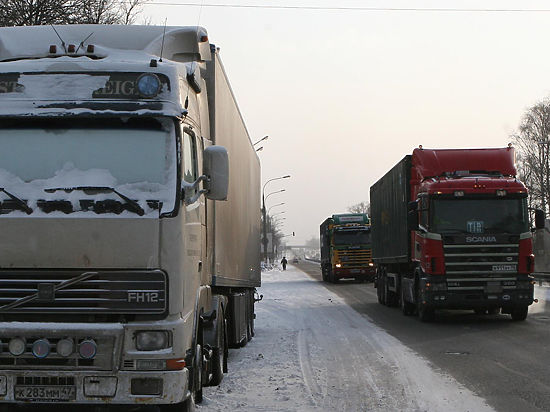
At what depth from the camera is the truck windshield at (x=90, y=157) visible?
617cm

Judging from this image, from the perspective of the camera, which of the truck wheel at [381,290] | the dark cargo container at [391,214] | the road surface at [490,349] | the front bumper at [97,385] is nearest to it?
the front bumper at [97,385]

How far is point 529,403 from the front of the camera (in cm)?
822

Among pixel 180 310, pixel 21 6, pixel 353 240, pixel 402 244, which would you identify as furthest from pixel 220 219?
pixel 353 240

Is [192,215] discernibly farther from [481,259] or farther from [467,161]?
[467,161]

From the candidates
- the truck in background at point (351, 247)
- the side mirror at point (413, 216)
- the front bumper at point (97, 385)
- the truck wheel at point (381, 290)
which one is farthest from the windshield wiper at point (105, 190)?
the truck in background at point (351, 247)

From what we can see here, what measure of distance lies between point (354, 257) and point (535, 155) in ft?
120

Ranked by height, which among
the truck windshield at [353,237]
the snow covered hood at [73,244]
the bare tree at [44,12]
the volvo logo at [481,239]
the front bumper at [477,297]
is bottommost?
the front bumper at [477,297]

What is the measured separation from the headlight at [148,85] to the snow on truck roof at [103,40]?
828 mm

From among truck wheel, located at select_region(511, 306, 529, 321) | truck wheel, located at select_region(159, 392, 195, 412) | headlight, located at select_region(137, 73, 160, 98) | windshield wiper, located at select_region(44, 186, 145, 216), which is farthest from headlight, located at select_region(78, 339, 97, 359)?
truck wheel, located at select_region(511, 306, 529, 321)

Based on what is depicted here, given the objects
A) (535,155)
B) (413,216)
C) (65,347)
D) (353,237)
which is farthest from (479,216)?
(535,155)

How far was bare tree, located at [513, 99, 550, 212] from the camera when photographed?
6812cm

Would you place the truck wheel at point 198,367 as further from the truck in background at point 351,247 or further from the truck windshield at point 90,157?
the truck in background at point 351,247

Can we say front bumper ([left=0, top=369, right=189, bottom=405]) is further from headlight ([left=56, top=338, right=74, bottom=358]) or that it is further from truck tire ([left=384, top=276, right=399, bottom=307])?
truck tire ([left=384, top=276, right=399, bottom=307])

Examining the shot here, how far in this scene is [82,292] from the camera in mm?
5957
